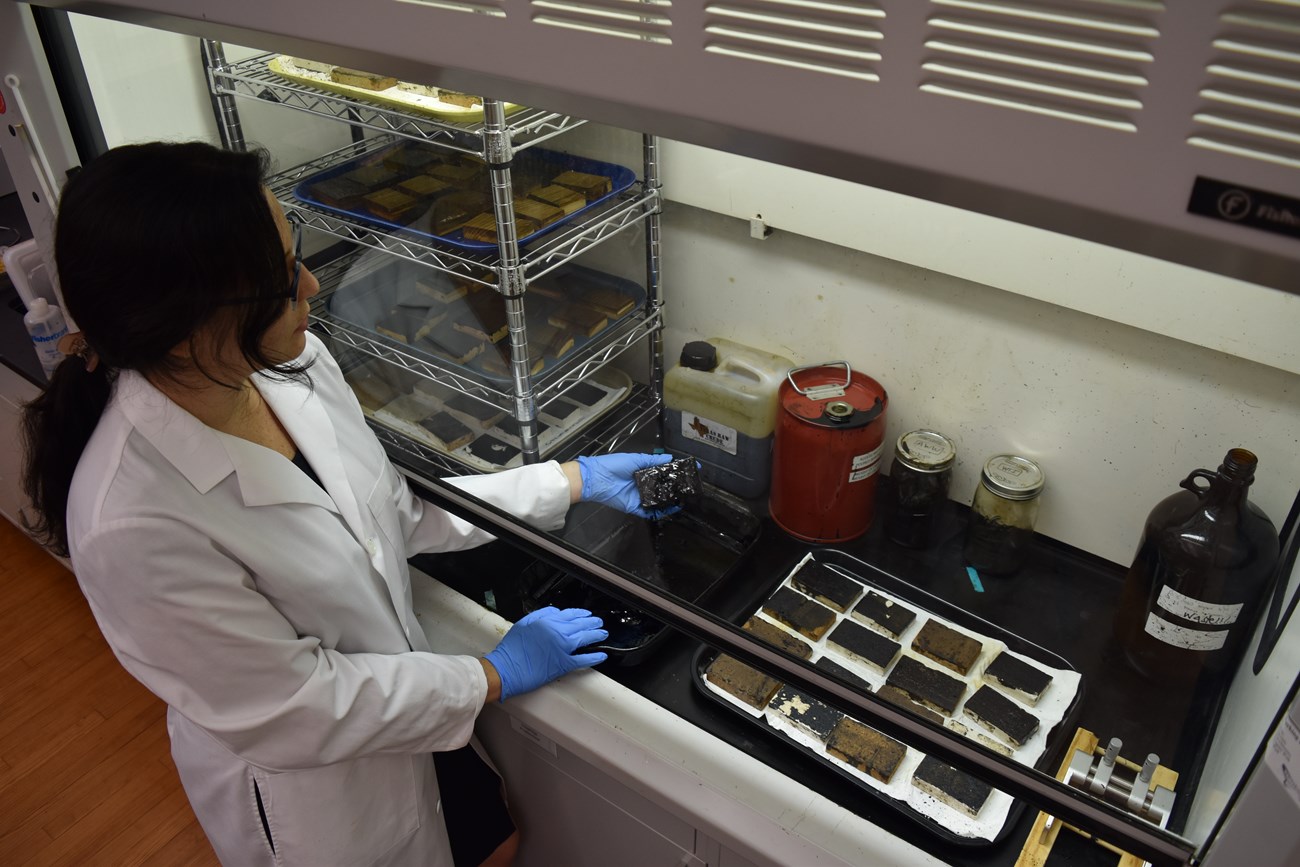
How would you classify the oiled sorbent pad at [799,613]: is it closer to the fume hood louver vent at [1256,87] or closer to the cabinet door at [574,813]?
the cabinet door at [574,813]

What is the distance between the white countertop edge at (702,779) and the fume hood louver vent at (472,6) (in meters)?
0.99

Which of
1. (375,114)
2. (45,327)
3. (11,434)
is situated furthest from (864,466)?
(11,434)

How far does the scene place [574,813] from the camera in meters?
1.57

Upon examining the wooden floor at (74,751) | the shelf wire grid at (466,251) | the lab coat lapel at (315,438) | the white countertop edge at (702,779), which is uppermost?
the shelf wire grid at (466,251)

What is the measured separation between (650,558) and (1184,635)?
0.76m

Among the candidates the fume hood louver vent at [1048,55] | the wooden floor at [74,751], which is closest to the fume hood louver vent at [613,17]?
the fume hood louver vent at [1048,55]

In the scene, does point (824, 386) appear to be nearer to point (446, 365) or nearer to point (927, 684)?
point (927, 684)

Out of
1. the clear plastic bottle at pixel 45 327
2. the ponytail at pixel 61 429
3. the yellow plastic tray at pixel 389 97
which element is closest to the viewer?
the ponytail at pixel 61 429

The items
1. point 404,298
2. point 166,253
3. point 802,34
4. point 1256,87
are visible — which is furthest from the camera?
point 404,298

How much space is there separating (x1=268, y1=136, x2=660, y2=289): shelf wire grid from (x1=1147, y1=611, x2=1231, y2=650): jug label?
1177 millimetres

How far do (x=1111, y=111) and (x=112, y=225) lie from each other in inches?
38.4

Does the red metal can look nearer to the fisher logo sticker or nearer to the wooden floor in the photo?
the fisher logo sticker

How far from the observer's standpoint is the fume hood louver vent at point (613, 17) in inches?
26.6

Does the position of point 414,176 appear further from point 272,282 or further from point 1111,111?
point 1111,111
